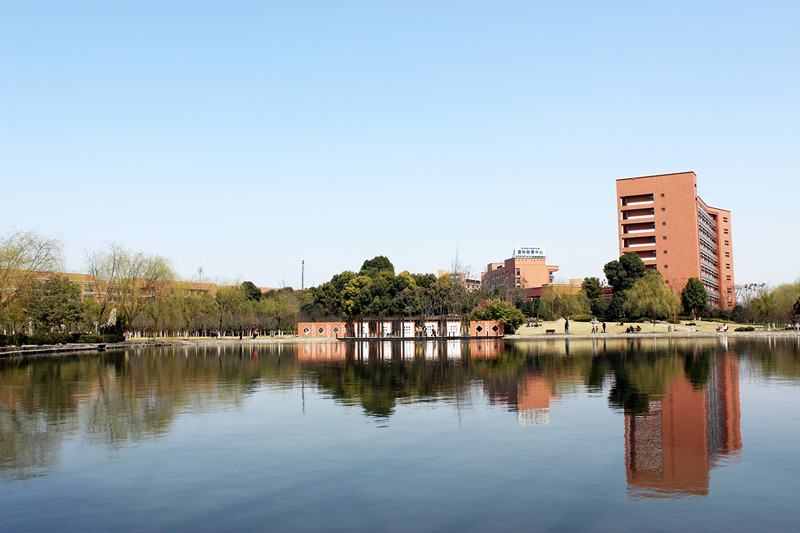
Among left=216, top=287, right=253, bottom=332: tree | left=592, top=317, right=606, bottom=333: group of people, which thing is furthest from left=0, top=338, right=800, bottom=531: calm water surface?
left=216, top=287, right=253, bottom=332: tree

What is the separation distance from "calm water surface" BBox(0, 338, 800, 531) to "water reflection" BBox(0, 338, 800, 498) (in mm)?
97

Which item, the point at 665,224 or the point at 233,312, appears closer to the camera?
the point at 233,312

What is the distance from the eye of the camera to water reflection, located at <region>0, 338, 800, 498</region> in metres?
12.2

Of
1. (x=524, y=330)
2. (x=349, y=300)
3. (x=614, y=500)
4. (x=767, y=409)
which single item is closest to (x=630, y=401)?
(x=767, y=409)

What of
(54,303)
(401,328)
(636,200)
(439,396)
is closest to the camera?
(439,396)

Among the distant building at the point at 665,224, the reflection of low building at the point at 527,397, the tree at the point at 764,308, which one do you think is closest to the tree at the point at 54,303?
the reflection of low building at the point at 527,397

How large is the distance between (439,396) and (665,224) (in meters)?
95.4

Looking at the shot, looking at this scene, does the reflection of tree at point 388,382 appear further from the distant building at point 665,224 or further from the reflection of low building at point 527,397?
the distant building at point 665,224

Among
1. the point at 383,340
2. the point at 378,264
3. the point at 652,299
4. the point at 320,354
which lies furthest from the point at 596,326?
the point at 378,264

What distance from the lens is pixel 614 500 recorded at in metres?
9.15

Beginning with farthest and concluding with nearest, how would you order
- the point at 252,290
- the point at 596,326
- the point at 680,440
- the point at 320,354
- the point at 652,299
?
the point at 252,290 < the point at 652,299 < the point at 596,326 < the point at 320,354 < the point at 680,440

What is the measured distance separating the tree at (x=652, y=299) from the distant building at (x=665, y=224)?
45.6 ft

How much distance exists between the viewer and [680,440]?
12836 mm

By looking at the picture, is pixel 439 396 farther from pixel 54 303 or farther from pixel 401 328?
pixel 54 303
